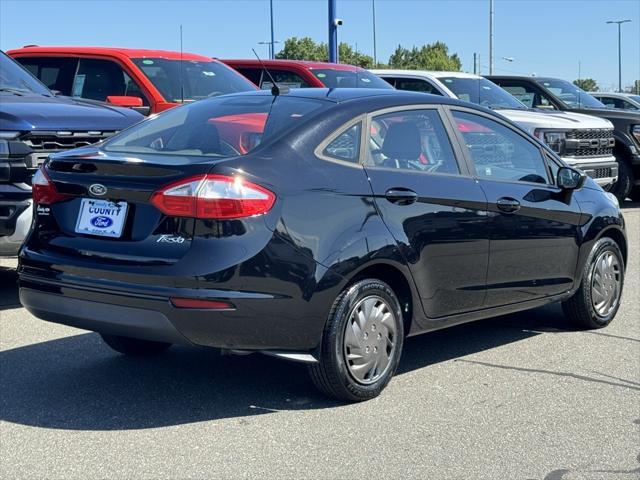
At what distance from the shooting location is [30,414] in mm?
4965

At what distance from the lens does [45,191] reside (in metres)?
5.21

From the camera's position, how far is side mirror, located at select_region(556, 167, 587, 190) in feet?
21.4

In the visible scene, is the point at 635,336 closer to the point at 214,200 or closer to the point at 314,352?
the point at 314,352

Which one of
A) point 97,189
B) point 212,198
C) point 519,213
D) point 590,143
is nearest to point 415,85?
point 590,143

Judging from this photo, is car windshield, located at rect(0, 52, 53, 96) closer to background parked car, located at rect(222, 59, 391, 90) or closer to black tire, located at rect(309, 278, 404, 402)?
background parked car, located at rect(222, 59, 391, 90)

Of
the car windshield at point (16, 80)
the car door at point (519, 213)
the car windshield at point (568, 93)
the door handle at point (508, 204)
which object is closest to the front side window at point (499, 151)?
the car door at point (519, 213)

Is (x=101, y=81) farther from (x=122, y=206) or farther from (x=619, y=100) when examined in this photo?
(x=619, y=100)

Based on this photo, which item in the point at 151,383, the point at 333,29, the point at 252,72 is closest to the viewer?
the point at 151,383

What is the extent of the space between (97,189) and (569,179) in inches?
125

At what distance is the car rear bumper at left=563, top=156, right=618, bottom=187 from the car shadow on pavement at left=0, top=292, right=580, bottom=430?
279 inches

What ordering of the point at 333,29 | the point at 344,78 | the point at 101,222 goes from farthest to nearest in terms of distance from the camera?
1. the point at 333,29
2. the point at 344,78
3. the point at 101,222

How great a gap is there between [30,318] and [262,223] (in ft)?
10.5

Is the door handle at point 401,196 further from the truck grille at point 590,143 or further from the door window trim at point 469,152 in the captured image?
the truck grille at point 590,143

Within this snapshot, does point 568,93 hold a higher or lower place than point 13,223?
higher
